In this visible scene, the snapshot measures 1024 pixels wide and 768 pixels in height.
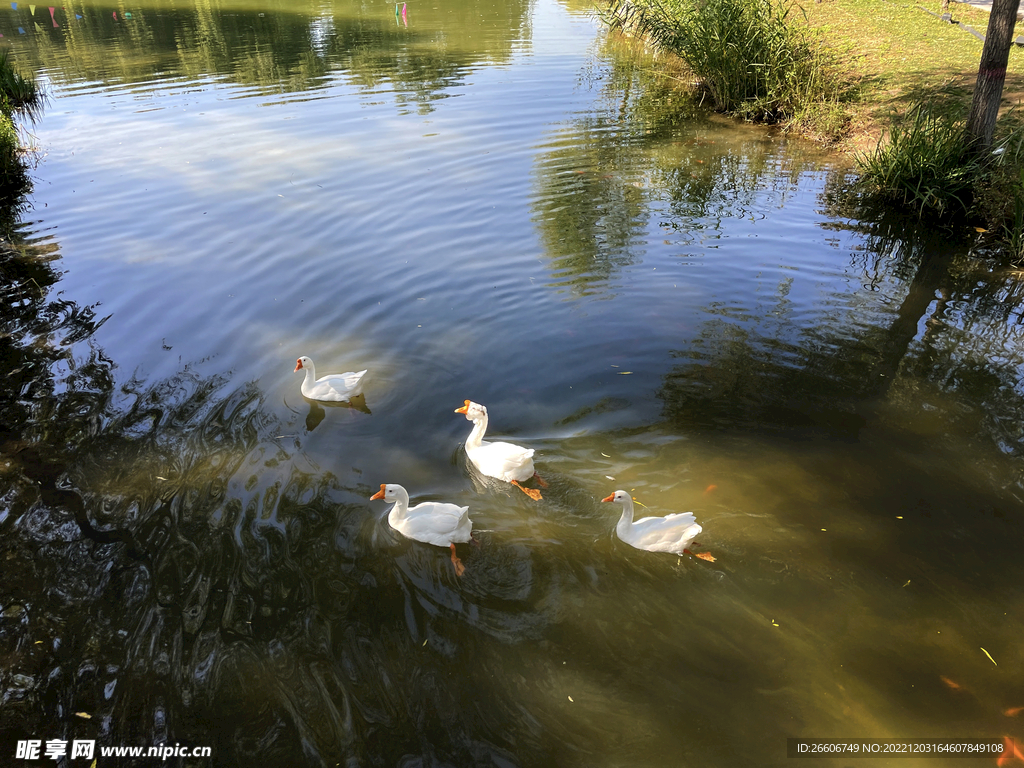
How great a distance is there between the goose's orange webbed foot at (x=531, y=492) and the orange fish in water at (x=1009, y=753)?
148 inches

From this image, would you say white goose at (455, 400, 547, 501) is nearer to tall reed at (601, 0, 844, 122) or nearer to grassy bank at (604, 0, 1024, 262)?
grassy bank at (604, 0, 1024, 262)

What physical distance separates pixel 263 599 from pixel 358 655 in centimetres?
99

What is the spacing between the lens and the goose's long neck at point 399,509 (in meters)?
5.85

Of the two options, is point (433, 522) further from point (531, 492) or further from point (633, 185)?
point (633, 185)

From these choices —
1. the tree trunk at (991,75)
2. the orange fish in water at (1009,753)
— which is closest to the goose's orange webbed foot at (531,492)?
the orange fish in water at (1009,753)

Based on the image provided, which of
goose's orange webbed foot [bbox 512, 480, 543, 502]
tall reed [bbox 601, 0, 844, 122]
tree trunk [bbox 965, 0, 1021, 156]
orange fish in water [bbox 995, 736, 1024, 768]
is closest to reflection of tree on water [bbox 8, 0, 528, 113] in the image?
tall reed [bbox 601, 0, 844, 122]

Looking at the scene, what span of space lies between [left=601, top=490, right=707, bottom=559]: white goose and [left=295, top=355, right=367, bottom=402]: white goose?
11.1ft

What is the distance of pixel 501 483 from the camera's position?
6.51m

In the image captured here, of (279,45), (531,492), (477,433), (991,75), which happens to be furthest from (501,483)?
(279,45)

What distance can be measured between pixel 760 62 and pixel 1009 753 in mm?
16030

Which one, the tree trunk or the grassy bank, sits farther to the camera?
the grassy bank

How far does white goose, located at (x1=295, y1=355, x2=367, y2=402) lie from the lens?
738cm

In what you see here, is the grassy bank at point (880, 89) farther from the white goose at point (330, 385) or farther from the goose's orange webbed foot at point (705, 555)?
the white goose at point (330, 385)

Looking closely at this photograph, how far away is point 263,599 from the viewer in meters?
5.27
